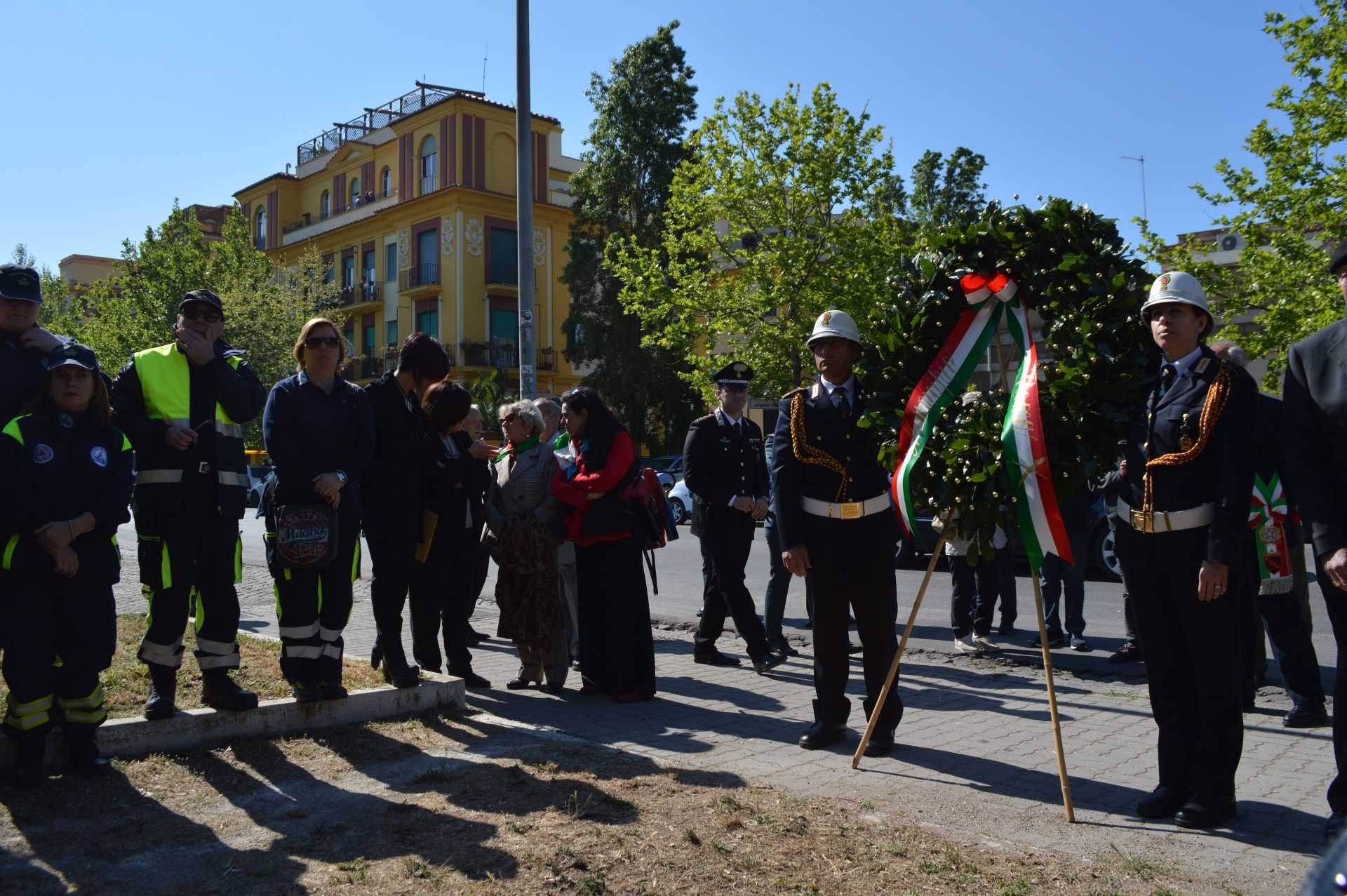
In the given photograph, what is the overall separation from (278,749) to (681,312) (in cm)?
2613

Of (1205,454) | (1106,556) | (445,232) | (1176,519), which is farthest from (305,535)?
(445,232)

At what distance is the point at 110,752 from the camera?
5.21 m

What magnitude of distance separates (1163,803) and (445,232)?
150 feet

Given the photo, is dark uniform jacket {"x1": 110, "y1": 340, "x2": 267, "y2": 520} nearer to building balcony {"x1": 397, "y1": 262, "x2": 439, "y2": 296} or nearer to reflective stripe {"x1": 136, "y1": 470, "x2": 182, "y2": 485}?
reflective stripe {"x1": 136, "y1": 470, "x2": 182, "y2": 485}

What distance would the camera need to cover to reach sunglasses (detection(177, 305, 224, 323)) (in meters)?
5.55

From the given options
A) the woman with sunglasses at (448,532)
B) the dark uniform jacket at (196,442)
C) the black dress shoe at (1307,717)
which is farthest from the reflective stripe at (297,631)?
the black dress shoe at (1307,717)

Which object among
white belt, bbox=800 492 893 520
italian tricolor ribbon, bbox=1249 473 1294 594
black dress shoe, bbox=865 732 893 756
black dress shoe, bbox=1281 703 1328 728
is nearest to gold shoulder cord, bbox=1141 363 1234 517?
white belt, bbox=800 492 893 520

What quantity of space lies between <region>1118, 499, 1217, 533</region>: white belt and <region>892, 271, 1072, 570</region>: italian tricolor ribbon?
13.1 inches

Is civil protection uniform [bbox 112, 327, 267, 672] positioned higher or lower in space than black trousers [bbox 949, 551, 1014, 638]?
higher

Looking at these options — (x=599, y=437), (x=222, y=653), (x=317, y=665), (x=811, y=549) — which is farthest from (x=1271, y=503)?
(x=222, y=653)

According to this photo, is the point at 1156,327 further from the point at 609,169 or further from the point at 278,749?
the point at 609,169

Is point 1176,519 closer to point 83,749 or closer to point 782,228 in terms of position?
point 83,749

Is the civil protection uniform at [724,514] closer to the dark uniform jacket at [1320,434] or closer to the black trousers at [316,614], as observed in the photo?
the black trousers at [316,614]

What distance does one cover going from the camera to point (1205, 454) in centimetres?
460
